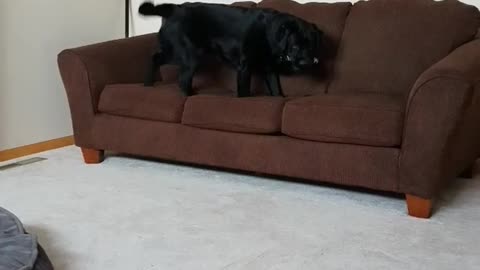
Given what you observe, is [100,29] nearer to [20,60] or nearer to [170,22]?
[20,60]

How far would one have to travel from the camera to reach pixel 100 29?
4.02 m

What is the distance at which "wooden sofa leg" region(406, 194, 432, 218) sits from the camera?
2461 millimetres

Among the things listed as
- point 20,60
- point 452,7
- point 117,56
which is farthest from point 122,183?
point 452,7

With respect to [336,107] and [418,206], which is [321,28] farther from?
[418,206]

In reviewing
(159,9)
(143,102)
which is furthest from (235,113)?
(159,9)

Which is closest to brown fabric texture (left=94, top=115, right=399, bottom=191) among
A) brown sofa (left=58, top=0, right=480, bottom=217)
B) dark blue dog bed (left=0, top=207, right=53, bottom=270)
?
brown sofa (left=58, top=0, right=480, bottom=217)

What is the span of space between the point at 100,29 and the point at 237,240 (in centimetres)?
228

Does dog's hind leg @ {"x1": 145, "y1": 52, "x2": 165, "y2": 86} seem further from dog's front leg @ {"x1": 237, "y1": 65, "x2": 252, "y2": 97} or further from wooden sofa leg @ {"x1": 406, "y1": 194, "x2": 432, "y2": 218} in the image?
wooden sofa leg @ {"x1": 406, "y1": 194, "x2": 432, "y2": 218}

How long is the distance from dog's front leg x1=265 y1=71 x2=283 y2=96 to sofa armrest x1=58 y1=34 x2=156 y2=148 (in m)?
0.80

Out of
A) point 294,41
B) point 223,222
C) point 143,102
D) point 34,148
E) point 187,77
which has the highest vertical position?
point 294,41

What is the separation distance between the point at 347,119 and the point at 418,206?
0.45 m

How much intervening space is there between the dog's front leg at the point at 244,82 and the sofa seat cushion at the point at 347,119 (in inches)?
13.8

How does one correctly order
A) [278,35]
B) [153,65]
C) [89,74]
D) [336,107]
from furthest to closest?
[153,65] < [89,74] < [278,35] < [336,107]

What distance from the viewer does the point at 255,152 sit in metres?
2.82
